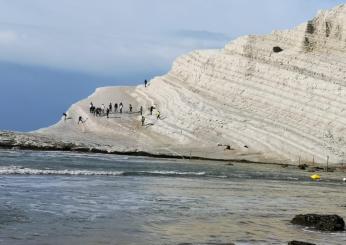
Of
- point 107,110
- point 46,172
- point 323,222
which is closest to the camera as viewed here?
point 323,222

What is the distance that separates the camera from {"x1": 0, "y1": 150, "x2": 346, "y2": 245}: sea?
14742 millimetres

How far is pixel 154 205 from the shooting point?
21.0 meters

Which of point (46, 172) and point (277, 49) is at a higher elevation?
point (277, 49)

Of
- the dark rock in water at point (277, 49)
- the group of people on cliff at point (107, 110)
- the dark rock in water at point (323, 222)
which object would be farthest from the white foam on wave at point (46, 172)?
the group of people on cliff at point (107, 110)

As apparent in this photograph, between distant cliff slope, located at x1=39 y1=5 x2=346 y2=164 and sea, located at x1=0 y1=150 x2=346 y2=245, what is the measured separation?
14.7 metres

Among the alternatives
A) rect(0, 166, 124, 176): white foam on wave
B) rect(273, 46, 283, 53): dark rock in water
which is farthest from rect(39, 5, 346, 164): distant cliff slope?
rect(0, 166, 124, 176): white foam on wave

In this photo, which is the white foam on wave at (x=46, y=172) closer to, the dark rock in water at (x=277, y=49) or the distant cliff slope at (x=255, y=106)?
the distant cliff slope at (x=255, y=106)

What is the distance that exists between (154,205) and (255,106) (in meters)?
41.8

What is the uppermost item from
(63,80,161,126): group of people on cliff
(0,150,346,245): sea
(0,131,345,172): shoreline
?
(63,80,161,126): group of people on cliff

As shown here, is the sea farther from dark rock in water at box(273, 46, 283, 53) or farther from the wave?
dark rock in water at box(273, 46, 283, 53)

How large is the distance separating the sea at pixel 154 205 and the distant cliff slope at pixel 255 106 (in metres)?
14.7

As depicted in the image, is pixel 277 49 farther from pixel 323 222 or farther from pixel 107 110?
pixel 323 222

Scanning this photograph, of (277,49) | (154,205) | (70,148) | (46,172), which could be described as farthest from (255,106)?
(154,205)

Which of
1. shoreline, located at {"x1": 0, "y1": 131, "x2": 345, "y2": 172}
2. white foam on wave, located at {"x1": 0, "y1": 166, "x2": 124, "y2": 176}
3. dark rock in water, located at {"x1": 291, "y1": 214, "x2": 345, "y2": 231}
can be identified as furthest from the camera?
shoreline, located at {"x1": 0, "y1": 131, "x2": 345, "y2": 172}
